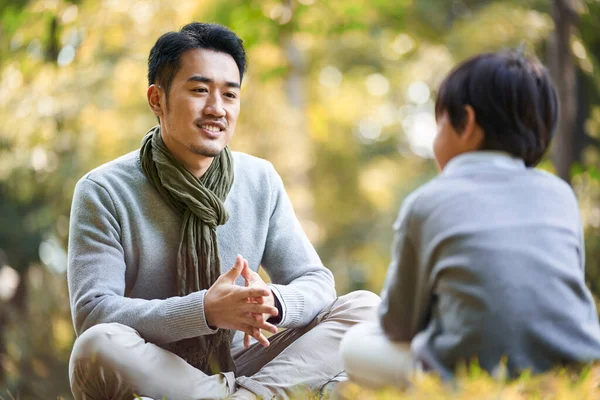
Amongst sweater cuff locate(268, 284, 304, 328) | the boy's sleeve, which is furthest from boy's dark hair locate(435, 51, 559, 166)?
sweater cuff locate(268, 284, 304, 328)

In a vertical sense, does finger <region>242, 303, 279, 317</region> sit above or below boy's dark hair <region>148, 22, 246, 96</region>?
below

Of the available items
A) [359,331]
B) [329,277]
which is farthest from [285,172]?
[359,331]

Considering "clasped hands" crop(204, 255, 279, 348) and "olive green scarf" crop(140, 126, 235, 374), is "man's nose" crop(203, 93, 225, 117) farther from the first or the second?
"clasped hands" crop(204, 255, 279, 348)

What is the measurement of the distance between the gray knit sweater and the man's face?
0.20m

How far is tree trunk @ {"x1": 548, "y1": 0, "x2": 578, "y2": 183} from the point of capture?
588 cm

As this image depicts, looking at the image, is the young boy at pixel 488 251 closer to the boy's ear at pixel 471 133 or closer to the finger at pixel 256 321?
the boy's ear at pixel 471 133

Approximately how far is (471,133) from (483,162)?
3.2 inches

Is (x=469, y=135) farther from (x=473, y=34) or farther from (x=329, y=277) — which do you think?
(x=473, y=34)

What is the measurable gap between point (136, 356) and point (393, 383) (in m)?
0.86

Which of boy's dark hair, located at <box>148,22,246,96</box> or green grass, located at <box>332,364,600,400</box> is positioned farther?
boy's dark hair, located at <box>148,22,246,96</box>

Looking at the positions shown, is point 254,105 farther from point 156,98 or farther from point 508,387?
point 508,387

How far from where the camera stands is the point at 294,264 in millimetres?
3055

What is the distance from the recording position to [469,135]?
201 centimetres

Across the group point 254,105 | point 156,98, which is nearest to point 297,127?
point 254,105
